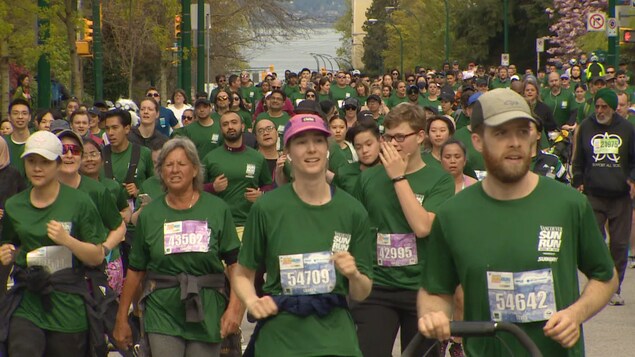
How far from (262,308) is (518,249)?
156 cm

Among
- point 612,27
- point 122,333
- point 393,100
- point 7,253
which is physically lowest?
point 122,333

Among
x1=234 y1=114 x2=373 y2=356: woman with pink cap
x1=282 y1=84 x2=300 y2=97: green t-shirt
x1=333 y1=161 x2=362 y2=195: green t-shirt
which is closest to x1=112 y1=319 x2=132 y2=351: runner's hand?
x1=234 y1=114 x2=373 y2=356: woman with pink cap

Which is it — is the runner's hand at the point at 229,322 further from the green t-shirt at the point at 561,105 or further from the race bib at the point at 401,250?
the green t-shirt at the point at 561,105

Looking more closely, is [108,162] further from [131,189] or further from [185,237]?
[185,237]

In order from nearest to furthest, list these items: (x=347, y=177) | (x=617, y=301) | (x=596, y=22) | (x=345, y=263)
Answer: (x=345, y=263)
(x=347, y=177)
(x=617, y=301)
(x=596, y=22)

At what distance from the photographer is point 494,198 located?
484 cm

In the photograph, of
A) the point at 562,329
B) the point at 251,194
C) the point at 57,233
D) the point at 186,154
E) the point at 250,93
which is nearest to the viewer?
the point at 562,329

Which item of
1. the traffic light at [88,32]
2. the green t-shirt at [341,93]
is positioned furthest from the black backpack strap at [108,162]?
the traffic light at [88,32]

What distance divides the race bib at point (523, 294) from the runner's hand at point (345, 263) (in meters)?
0.99

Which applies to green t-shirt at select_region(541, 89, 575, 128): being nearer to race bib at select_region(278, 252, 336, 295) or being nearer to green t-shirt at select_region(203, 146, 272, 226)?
green t-shirt at select_region(203, 146, 272, 226)

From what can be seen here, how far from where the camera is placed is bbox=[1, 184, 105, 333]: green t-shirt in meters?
7.68

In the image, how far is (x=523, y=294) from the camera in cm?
482

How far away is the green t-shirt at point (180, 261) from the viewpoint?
7551 mm

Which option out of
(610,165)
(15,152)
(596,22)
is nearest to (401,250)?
(610,165)
